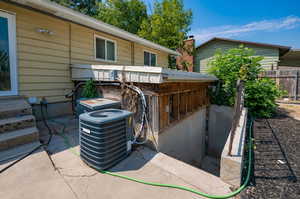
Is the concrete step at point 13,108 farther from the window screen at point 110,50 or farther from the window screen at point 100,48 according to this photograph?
the window screen at point 110,50

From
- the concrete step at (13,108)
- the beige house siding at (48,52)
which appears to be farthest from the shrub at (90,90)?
the concrete step at (13,108)

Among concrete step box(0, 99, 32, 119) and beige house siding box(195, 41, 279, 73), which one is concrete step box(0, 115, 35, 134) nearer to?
concrete step box(0, 99, 32, 119)

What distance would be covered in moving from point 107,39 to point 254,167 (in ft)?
20.7

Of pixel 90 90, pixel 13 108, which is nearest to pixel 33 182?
pixel 13 108

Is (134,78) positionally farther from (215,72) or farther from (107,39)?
(215,72)

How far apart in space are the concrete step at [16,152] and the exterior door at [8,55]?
1.86m

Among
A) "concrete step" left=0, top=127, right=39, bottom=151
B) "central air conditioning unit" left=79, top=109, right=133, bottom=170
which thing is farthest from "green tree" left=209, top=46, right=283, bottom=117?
"concrete step" left=0, top=127, right=39, bottom=151

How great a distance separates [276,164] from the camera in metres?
2.61

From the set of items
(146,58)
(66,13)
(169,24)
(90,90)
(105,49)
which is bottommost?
(90,90)

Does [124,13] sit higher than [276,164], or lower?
higher

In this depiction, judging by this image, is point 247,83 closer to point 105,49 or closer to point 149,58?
point 149,58

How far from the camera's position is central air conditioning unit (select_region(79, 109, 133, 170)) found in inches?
88.7

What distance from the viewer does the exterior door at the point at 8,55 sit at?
3.61 m

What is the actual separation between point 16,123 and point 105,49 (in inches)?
169
